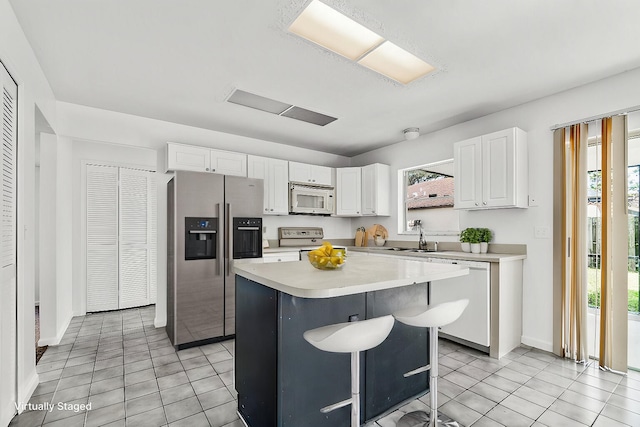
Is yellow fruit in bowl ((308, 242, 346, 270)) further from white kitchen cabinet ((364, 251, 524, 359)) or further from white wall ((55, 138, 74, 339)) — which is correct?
white wall ((55, 138, 74, 339))

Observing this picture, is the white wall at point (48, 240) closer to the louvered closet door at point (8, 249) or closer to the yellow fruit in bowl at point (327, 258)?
the louvered closet door at point (8, 249)

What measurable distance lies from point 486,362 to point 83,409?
3.13 metres

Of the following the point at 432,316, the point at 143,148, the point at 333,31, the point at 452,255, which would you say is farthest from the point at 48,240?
the point at 452,255

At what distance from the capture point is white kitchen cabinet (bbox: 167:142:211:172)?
11.6 feet

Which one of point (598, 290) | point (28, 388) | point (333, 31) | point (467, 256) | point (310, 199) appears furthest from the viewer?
point (310, 199)

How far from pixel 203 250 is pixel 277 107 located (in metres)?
1.71

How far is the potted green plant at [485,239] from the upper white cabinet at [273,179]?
246 cm

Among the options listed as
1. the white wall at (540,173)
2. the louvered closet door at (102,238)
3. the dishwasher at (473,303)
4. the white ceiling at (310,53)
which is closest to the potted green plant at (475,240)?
the white wall at (540,173)

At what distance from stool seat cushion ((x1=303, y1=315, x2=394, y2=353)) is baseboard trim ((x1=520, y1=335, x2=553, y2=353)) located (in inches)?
97.3

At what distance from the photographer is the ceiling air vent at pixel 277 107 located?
313cm

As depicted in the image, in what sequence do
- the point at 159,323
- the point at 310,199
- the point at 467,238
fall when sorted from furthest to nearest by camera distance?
1. the point at 310,199
2. the point at 159,323
3. the point at 467,238

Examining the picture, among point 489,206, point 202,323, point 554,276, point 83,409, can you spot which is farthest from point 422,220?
point 83,409

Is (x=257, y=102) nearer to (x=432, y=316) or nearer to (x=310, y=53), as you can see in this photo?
(x=310, y=53)

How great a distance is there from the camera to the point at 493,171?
128 inches
